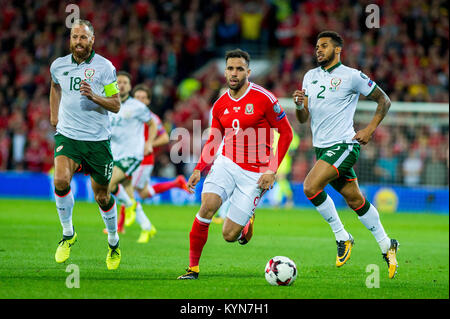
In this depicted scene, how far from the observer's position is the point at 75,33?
26.3ft

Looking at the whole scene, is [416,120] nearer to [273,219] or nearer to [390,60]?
[390,60]

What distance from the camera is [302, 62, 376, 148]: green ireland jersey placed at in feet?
28.2

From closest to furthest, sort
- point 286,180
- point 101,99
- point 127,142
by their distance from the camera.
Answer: point 101,99 < point 127,142 < point 286,180

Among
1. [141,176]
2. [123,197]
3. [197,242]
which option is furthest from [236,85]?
[141,176]

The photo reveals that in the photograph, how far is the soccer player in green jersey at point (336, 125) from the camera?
848 cm

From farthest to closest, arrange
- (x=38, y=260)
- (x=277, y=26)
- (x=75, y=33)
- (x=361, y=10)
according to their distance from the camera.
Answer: (x=277, y=26)
(x=361, y=10)
(x=38, y=260)
(x=75, y=33)

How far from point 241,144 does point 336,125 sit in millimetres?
1291

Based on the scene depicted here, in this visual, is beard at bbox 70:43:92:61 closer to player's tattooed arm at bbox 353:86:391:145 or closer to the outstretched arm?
the outstretched arm

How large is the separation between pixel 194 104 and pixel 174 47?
382 cm

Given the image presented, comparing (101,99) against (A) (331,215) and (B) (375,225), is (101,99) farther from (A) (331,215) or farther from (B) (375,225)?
(B) (375,225)

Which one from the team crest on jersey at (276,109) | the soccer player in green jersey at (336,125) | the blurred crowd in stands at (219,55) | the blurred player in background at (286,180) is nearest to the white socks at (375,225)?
the soccer player in green jersey at (336,125)

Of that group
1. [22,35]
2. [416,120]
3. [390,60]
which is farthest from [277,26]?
[22,35]

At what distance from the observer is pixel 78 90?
26.7 ft

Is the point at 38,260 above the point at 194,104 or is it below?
below
